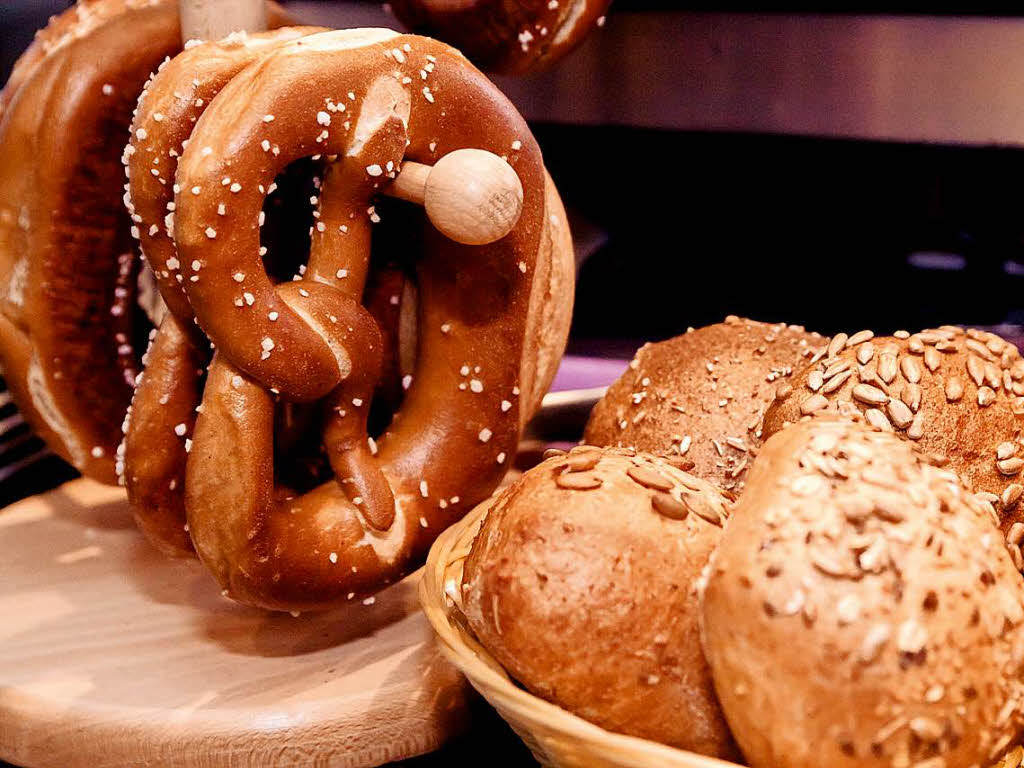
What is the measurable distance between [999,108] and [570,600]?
1.90 m

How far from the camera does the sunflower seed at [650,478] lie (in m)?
0.83

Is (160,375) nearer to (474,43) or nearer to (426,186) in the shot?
(426,186)

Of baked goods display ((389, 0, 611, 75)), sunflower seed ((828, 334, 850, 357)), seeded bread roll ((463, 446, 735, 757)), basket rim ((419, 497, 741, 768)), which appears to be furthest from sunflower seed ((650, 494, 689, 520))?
baked goods display ((389, 0, 611, 75))

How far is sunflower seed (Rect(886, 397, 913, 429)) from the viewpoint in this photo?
2.96ft

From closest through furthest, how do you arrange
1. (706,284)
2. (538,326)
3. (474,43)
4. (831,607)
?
(831,607), (538,326), (474,43), (706,284)

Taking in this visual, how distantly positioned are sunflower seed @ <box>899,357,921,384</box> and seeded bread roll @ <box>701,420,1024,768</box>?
0.17 m

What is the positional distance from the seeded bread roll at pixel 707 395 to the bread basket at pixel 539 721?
11.3 inches

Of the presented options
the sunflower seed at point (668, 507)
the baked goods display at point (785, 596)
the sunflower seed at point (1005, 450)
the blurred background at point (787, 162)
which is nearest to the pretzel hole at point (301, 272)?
the baked goods display at point (785, 596)

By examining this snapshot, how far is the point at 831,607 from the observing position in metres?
0.70

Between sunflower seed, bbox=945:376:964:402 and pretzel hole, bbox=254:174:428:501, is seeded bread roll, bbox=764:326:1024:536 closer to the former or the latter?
sunflower seed, bbox=945:376:964:402

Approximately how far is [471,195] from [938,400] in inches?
17.6

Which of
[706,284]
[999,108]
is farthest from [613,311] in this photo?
[999,108]

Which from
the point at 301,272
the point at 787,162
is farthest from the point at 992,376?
the point at 787,162

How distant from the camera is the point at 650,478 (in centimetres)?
83
